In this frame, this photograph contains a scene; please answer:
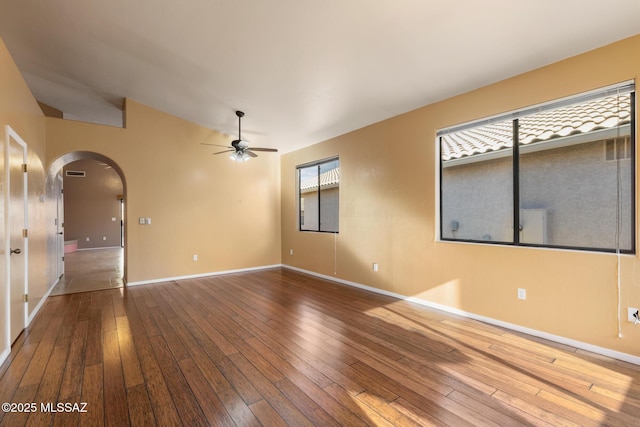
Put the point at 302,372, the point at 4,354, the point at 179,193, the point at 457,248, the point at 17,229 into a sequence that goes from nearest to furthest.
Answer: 1. the point at 302,372
2. the point at 4,354
3. the point at 17,229
4. the point at 457,248
5. the point at 179,193

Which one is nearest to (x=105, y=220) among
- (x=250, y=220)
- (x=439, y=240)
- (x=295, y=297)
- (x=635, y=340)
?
(x=250, y=220)

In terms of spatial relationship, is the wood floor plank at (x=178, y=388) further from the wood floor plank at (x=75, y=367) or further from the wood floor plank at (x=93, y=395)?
the wood floor plank at (x=75, y=367)

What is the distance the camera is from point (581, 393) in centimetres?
212

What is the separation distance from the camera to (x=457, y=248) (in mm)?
3795

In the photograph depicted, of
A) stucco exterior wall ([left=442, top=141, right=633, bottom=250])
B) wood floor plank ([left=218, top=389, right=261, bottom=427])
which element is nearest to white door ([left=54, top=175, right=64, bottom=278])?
wood floor plank ([left=218, top=389, right=261, bottom=427])

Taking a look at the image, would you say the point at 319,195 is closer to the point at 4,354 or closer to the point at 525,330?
the point at 525,330

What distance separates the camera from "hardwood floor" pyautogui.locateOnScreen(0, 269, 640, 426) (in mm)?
1893

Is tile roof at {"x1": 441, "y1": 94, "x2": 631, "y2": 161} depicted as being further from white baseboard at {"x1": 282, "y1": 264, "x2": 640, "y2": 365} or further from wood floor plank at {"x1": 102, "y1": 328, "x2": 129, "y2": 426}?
wood floor plank at {"x1": 102, "y1": 328, "x2": 129, "y2": 426}

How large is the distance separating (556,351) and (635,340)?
61cm

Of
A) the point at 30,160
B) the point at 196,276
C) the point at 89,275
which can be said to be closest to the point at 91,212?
the point at 89,275

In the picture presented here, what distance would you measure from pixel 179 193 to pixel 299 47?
399 cm

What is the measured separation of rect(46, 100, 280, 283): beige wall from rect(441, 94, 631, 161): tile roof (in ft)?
14.8

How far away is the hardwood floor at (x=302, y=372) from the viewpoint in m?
1.89

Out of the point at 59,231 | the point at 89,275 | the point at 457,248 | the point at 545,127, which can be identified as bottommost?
the point at 89,275
